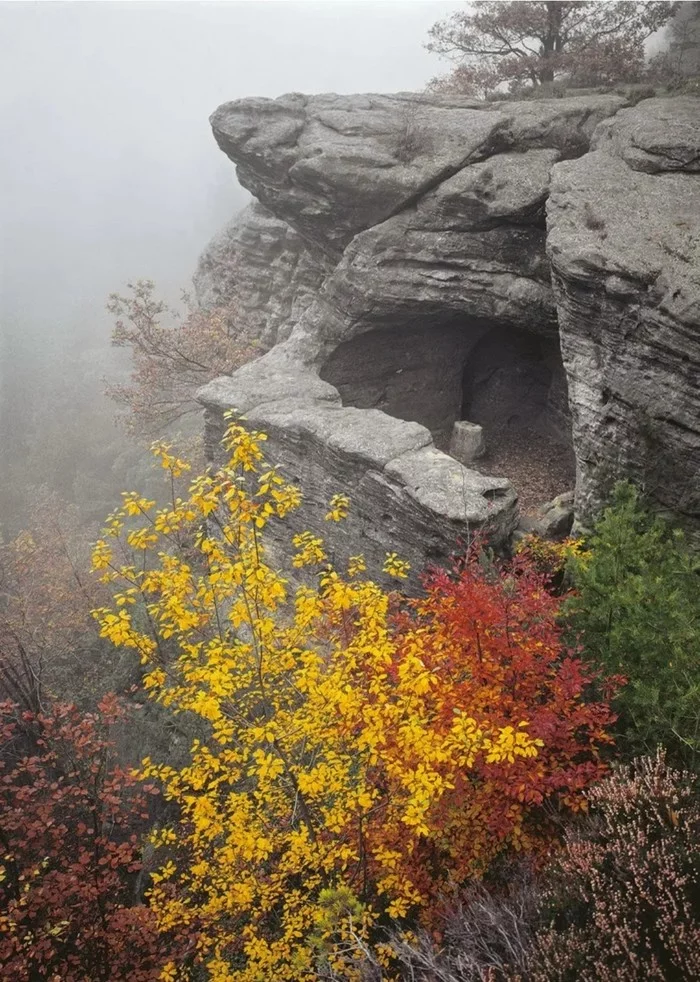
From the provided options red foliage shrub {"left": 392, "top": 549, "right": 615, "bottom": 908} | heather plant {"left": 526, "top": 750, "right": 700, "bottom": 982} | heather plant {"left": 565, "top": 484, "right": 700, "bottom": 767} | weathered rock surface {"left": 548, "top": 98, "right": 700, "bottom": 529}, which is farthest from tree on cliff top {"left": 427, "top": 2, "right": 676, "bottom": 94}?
heather plant {"left": 526, "top": 750, "right": 700, "bottom": 982}

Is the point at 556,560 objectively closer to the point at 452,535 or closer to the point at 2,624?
the point at 452,535

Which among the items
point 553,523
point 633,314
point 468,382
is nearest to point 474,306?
point 468,382

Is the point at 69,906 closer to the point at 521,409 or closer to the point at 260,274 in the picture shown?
the point at 521,409

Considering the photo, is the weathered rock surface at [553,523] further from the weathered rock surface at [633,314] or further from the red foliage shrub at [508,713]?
the red foliage shrub at [508,713]

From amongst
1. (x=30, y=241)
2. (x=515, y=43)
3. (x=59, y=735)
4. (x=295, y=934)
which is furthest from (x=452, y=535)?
(x=30, y=241)

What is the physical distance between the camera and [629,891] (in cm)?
524

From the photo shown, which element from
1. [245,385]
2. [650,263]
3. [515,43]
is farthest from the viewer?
[515,43]

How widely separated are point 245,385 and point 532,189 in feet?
29.3

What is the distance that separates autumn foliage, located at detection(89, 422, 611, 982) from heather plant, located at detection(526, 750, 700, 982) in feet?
2.52

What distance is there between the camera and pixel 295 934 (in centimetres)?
871

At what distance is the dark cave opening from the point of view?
60.2ft

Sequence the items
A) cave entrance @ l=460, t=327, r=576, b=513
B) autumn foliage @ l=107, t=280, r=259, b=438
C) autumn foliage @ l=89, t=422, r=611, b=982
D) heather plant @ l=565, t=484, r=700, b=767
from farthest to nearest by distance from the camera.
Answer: autumn foliage @ l=107, t=280, r=259, b=438 < cave entrance @ l=460, t=327, r=576, b=513 < heather plant @ l=565, t=484, r=700, b=767 < autumn foliage @ l=89, t=422, r=611, b=982

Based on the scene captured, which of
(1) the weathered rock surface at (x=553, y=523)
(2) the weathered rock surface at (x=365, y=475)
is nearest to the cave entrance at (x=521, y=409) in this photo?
(1) the weathered rock surface at (x=553, y=523)

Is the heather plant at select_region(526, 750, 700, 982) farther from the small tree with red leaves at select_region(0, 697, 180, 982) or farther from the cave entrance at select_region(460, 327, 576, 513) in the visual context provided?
the cave entrance at select_region(460, 327, 576, 513)
